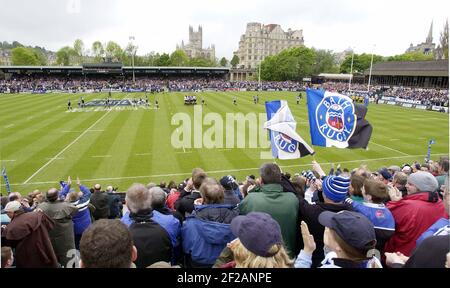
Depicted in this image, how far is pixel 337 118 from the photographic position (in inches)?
327

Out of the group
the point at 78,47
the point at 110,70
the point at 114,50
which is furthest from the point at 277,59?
the point at 78,47

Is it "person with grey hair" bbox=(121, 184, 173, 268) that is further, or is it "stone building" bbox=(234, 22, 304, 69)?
"stone building" bbox=(234, 22, 304, 69)

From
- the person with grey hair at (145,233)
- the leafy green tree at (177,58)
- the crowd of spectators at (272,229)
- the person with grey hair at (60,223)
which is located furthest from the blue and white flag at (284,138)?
the leafy green tree at (177,58)

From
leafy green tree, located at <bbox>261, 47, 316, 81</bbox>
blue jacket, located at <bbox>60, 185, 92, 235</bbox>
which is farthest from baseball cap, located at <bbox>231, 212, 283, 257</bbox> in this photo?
leafy green tree, located at <bbox>261, 47, 316, 81</bbox>

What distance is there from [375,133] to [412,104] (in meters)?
24.0

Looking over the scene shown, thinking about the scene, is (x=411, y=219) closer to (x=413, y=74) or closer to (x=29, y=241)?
(x=29, y=241)

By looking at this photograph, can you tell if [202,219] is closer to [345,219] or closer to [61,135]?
[345,219]

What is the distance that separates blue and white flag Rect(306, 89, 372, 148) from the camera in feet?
27.0

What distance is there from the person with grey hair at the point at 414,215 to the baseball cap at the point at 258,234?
290cm

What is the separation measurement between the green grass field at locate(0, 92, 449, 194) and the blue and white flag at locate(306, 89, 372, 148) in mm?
8192

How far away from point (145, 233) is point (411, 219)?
371cm

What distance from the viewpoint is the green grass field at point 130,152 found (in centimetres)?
1605

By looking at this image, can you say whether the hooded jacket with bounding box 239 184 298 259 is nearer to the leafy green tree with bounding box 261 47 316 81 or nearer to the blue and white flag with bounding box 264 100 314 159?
the blue and white flag with bounding box 264 100 314 159

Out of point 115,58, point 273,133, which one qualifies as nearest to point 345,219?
point 273,133
